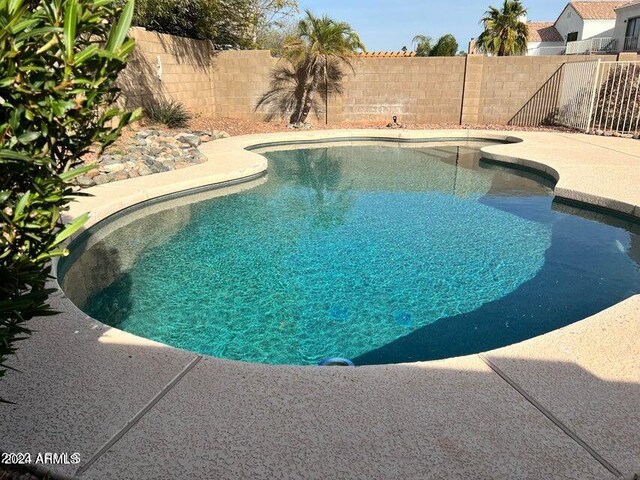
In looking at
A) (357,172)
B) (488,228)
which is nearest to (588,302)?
(488,228)

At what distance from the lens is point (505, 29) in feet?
96.6

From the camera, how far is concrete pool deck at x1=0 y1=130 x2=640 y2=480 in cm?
200

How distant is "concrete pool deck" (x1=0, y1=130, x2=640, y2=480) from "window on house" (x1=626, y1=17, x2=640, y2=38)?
1455 inches

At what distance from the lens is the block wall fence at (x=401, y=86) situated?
574 inches

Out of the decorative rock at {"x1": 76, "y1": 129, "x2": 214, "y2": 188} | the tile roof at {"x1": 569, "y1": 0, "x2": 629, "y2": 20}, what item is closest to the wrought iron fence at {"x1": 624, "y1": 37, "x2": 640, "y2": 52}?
the tile roof at {"x1": 569, "y1": 0, "x2": 629, "y2": 20}

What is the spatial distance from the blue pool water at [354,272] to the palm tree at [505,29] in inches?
984

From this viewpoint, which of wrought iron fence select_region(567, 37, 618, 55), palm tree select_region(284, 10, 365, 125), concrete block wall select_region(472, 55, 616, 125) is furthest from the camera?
wrought iron fence select_region(567, 37, 618, 55)

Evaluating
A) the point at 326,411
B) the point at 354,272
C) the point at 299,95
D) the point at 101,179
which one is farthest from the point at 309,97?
the point at 326,411

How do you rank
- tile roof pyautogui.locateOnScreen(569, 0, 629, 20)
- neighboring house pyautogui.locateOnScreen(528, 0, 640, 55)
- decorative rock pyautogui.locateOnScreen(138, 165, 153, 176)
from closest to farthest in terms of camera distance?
decorative rock pyautogui.locateOnScreen(138, 165, 153, 176) → neighboring house pyautogui.locateOnScreen(528, 0, 640, 55) → tile roof pyautogui.locateOnScreen(569, 0, 629, 20)

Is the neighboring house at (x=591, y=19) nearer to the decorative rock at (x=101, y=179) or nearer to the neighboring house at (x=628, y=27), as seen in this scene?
the neighboring house at (x=628, y=27)

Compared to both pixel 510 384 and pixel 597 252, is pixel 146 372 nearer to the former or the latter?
pixel 510 384

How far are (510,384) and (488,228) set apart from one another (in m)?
4.33

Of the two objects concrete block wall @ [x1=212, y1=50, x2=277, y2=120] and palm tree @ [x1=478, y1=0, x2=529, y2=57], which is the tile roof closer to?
palm tree @ [x1=478, y1=0, x2=529, y2=57]

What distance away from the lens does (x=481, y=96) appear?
15195 millimetres
